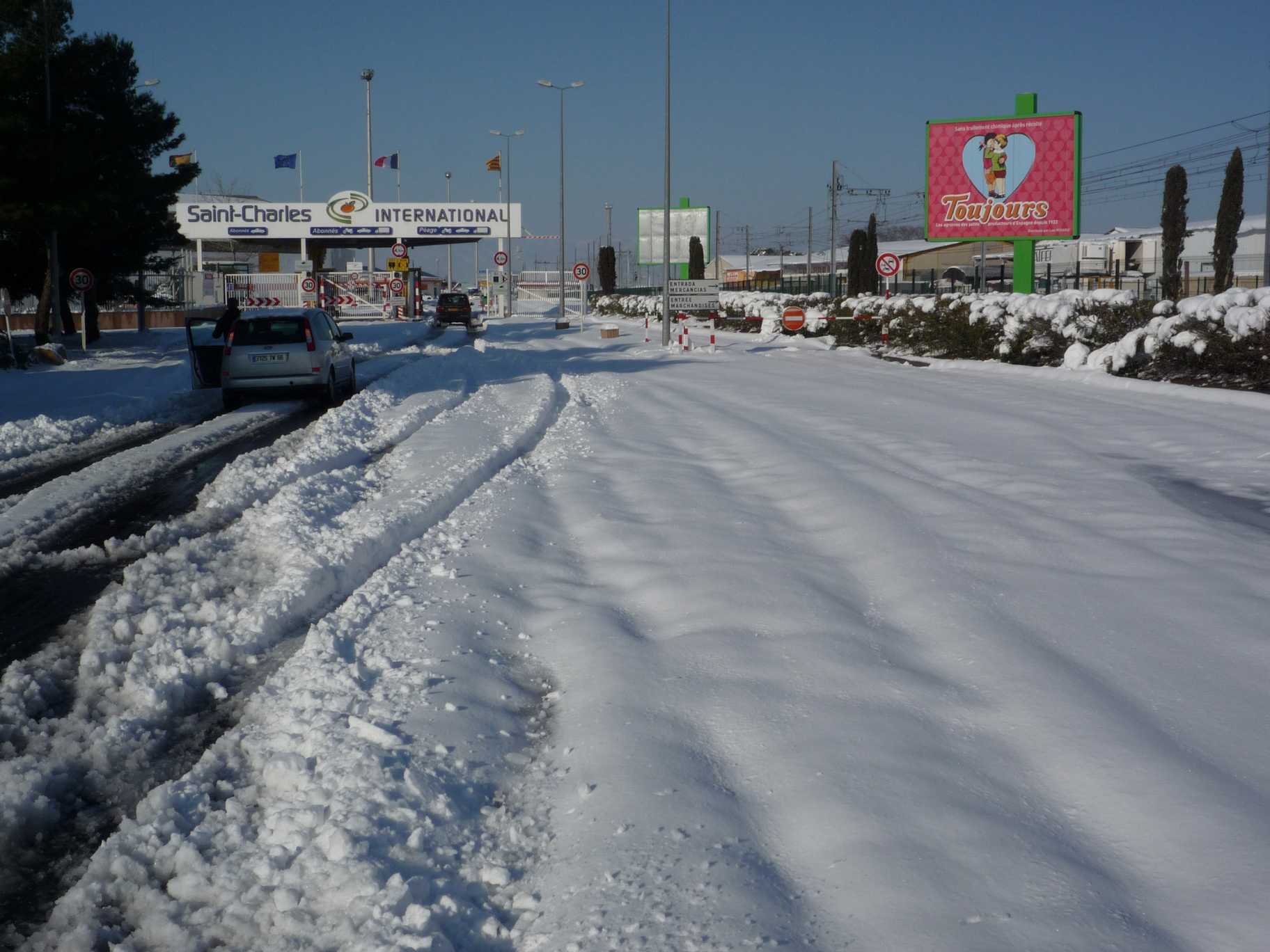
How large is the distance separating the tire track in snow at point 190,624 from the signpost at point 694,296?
971 inches

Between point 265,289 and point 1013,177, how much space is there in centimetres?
3616

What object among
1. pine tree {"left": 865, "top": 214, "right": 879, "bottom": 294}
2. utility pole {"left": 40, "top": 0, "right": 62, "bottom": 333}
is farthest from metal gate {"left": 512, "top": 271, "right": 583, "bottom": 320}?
utility pole {"left": 40, "top": 0, "right": 62, "bottom": 333}

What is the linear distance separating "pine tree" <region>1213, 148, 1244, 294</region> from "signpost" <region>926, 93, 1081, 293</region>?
6.44 meters

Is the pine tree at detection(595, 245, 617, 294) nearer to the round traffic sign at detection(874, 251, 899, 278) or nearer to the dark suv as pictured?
the dark suv

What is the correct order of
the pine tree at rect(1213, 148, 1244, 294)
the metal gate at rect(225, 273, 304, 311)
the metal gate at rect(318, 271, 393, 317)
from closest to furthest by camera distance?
the pine tree at rect(1213, 148, 1244, 294)
the metal gate at rect(225, 273, 304, 311)
the metal gate at rect(318, 271, 393, 317)

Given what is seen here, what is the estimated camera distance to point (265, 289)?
57344 mm

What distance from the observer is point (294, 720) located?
479 centimetres

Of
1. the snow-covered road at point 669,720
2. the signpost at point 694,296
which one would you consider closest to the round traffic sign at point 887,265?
the signpost at point 694,296

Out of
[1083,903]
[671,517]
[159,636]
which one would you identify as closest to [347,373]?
[671,517]

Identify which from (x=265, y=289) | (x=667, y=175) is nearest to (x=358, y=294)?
(x=265, y=289)

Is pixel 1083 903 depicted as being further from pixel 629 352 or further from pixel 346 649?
pixel 629 352

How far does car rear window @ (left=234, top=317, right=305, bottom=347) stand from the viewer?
1827 centimetres

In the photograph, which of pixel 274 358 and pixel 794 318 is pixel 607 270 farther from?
pixel 274 358

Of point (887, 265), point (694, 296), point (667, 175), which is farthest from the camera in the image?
point (887, 265)
